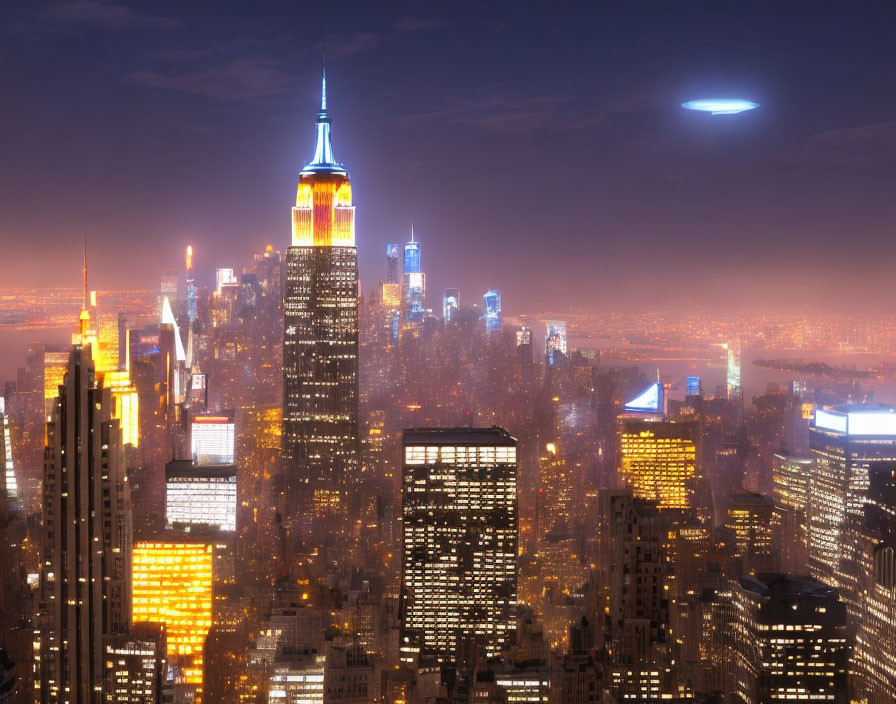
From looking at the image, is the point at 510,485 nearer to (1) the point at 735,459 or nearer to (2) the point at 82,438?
(1) the point at 735,459

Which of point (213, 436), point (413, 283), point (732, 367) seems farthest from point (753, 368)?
point (213, 436)

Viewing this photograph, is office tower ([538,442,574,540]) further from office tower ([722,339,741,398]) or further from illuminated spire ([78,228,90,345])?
illuminated spire ([78,228,90,345])

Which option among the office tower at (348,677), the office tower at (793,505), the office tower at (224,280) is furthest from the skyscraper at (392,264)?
the office tower at (793,505)

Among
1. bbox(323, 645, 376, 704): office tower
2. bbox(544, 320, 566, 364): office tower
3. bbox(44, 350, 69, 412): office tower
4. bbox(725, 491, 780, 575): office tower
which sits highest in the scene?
bbox(544, 320, 566, 364): office tower

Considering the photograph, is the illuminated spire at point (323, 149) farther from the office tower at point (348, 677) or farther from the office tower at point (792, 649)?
the office tower at point (792, 649)

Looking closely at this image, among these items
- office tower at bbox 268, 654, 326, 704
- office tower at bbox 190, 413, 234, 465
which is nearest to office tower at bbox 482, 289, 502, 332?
office tower at bbox 268, 654, 326, 704
